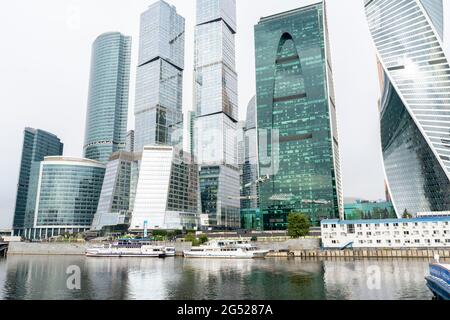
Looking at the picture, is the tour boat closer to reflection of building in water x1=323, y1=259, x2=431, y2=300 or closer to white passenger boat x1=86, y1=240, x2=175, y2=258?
reflection of building in water x1=323, y1=259, x2=431, y2=300

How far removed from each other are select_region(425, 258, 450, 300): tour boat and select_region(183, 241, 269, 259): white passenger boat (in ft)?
242

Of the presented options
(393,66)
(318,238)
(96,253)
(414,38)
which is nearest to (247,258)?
(318,238)

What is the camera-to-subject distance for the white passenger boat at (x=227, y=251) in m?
112

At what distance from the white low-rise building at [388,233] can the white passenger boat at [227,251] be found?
25972 millimetres

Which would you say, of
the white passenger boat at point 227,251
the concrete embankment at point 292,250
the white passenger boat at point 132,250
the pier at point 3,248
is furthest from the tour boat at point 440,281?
the pier at point 3,248

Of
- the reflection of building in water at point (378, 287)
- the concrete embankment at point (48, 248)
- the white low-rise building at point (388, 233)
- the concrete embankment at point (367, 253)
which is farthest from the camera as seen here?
the concrete embankment at point (48, 248)

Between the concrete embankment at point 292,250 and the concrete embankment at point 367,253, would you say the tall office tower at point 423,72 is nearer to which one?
the concrete embankment at point 367,253

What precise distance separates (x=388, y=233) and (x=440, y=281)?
8299 cm

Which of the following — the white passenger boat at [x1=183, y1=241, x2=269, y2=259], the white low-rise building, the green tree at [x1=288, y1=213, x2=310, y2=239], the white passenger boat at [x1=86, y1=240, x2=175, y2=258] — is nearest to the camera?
the white low-rise building

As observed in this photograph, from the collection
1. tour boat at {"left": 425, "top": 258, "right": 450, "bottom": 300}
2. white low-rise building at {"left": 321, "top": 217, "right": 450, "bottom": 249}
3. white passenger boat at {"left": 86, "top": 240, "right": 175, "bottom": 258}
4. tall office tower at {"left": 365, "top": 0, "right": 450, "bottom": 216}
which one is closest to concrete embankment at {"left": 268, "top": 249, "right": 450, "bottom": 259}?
white low-rise building at {"left": 321, "top": 217, "right": 450, "bottom": 249}

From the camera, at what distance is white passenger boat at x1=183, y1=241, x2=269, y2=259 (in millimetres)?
112250

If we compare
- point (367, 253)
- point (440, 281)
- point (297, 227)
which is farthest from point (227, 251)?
point (440, 281)

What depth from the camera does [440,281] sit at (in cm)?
3759
